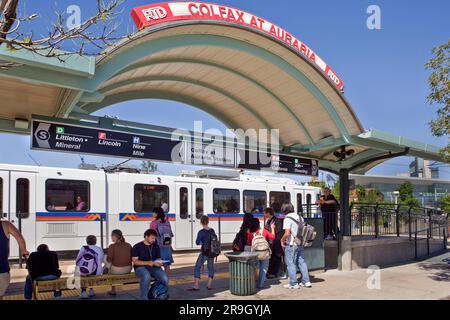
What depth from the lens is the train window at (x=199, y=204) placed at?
16969mm

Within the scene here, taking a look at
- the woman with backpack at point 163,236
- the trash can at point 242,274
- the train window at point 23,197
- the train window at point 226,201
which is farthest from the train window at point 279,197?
the trash can at point 242,274

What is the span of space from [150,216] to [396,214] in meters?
8.16

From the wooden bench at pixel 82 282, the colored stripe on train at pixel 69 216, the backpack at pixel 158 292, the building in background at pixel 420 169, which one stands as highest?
the building in background at pixel 420 169

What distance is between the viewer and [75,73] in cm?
630

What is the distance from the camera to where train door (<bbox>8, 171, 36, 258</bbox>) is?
42.0 feet

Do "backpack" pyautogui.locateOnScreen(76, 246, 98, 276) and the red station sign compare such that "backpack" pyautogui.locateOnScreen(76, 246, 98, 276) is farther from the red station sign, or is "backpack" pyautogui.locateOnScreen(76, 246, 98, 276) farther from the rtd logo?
the rtd logo

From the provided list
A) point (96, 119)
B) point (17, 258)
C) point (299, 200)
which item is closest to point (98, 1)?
point (96, 119)

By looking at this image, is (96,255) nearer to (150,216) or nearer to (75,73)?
(75,73)

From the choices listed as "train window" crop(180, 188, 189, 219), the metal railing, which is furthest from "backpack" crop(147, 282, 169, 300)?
"train window" crop(180, 188, 189, 219)

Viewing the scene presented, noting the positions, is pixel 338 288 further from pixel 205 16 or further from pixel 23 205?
pixel 23 205

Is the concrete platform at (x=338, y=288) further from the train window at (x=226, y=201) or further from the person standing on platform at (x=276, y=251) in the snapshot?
the train window at (x=226, y=201)

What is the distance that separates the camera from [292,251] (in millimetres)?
9320

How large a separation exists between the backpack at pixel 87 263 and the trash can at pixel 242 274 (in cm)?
253

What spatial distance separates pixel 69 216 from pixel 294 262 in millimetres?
7705
